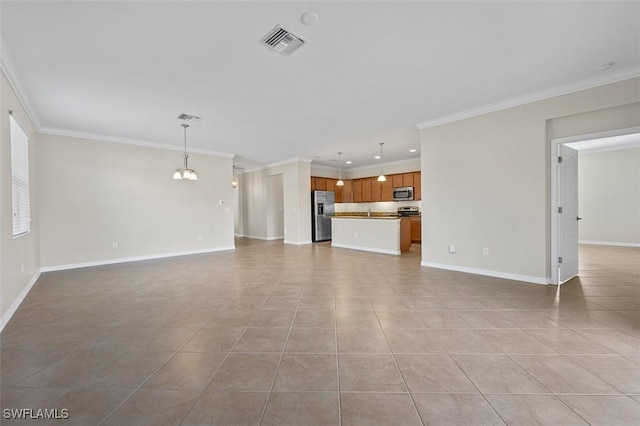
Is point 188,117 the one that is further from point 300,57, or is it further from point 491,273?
point 491,273

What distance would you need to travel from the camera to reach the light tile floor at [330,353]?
1486 mm

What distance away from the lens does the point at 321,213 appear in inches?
357

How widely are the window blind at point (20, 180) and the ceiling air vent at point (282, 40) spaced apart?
10.7 feet

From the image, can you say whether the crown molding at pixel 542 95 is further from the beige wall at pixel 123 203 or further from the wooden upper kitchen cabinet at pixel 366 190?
A: the beige wall at pixel 123 203

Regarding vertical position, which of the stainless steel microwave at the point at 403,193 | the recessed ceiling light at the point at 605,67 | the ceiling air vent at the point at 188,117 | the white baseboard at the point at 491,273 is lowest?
the white baseboard at the point at 491,273

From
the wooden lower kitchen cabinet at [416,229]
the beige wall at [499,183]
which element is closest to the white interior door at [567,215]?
the beige wall at [499,183]

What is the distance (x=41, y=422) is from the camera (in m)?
1.42

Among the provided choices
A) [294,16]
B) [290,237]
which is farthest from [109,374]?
[290,237]

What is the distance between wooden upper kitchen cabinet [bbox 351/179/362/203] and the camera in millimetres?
9891

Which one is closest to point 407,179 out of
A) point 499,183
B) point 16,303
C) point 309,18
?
point 499,183

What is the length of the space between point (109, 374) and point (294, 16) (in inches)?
118

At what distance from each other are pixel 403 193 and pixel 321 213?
2.81 meters

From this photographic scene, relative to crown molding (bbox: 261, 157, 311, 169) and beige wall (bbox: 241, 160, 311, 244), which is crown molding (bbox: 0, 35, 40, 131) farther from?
beige wall (bbox: 241, 160, 311, 244)

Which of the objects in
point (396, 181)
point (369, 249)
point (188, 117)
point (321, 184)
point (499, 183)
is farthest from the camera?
point (321, 184)
